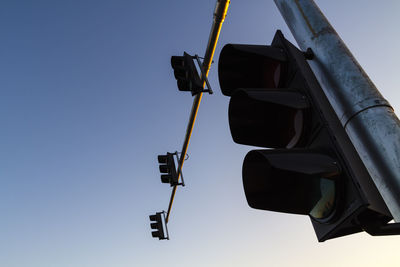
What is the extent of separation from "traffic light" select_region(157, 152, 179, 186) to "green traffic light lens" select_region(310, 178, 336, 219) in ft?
17.3

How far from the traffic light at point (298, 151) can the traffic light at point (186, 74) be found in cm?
199

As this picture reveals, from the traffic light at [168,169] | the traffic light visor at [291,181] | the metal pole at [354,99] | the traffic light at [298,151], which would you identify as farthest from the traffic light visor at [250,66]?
the traffic light at [168,169]

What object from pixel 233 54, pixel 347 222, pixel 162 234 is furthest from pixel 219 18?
pixel 162 234

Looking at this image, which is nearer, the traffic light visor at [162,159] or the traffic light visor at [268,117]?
the traffic light visor at [268,117]

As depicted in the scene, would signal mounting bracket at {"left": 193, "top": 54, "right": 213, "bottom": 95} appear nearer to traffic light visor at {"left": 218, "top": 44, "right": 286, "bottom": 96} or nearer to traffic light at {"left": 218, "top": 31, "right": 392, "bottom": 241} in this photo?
traffic light visor at {"left": 218, "top": 44, "right": 286, "bottom": 96}

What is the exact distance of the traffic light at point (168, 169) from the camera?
6.81 meters

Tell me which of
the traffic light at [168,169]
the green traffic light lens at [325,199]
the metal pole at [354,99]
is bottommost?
the green traffic light lens at [325,199]

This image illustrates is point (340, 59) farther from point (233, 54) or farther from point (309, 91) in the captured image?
point (233, 54)

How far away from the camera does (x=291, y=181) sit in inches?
63.1

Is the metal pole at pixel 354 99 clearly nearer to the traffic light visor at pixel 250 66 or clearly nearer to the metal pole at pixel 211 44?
the traffic light visor at pixel 250 66

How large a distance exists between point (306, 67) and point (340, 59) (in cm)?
31

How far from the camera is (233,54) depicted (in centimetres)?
243

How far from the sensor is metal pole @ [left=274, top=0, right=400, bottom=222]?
1.35 metres

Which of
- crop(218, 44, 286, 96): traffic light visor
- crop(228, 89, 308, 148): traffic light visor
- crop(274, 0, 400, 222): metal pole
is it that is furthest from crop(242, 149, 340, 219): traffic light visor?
crop(218, 44, 286, 96): traffic light visor
